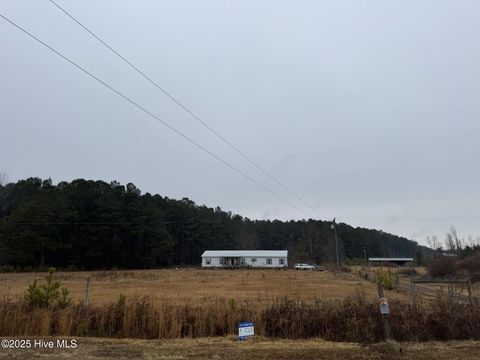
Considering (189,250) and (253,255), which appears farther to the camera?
(189,250)

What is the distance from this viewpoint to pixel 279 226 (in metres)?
135

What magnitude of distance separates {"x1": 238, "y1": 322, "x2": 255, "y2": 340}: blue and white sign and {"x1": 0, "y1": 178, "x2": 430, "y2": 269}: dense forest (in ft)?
226

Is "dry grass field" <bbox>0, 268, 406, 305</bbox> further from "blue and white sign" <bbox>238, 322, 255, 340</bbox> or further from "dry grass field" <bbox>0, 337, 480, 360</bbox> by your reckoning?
"dry grass field" <bbox>0, 337, 480, 360</bbox>

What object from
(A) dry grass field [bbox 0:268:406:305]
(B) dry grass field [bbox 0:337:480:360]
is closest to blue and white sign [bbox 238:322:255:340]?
(B) dry grass field [bbox 0:337:480:360]

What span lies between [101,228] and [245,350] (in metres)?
73.1

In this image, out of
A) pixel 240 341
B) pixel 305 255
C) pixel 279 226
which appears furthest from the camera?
pixel 279 226

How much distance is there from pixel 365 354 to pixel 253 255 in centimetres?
7931

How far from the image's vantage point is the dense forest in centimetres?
7231

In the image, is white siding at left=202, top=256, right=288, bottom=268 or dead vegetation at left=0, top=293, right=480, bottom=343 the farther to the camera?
white siding at left=202, top=256, right=288, bottom=268

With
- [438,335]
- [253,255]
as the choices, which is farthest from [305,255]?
[438,335]

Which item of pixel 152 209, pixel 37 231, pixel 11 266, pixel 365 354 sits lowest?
pixel 365 354

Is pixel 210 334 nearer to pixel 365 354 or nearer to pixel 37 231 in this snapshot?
pixel 365 354

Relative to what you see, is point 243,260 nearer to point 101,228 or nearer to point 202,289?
point 101,228

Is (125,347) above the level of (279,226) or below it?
below
